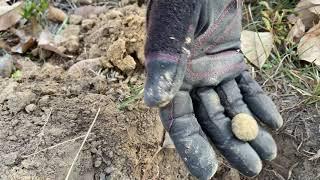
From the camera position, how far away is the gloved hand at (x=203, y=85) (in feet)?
4.11

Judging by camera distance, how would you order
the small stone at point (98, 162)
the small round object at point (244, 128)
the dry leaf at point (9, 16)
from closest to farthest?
1. the small round object at point (244, 128)
2. the small stone at point (98, 162)
3. the dry leaf at point (9, 16)

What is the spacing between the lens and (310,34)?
5.75 feet

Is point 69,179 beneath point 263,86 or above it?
beneath

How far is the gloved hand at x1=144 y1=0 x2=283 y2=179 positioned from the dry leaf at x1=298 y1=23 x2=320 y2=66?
323 millimetres

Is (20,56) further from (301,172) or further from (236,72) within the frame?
(301,172)

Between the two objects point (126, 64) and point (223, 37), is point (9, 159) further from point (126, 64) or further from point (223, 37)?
point (223, 37)

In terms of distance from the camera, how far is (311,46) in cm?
172

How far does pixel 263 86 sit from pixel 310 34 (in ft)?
0.85

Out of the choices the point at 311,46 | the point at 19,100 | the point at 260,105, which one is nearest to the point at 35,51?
the point at 19,100

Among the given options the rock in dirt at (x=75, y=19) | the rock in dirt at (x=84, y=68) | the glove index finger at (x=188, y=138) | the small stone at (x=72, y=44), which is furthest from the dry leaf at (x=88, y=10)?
the glove index finger at (x=188, y=138)

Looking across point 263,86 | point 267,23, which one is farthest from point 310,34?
point 263,86

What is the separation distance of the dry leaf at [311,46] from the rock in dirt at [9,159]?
37.3 inches

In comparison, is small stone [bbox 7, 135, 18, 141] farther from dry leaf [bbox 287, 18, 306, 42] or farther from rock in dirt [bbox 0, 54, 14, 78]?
dry leaf [bbox 287, 18, 306, 42]

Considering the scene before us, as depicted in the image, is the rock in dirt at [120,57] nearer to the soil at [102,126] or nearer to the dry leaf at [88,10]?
the soil at [102,126]
